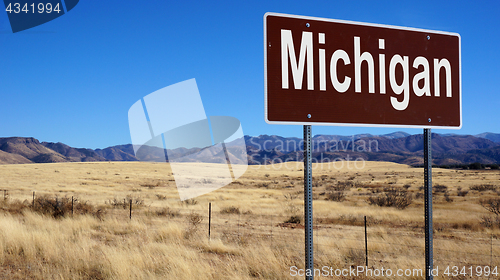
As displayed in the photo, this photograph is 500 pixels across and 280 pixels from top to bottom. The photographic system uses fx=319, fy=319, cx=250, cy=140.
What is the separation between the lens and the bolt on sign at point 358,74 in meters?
2.90

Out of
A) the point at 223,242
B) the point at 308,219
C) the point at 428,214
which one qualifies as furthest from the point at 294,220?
the point at 308,219

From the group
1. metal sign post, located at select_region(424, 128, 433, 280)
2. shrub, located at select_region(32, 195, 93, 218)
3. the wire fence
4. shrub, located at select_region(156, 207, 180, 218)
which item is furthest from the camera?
shrub, located at select_region(156, 207, 180, 218)

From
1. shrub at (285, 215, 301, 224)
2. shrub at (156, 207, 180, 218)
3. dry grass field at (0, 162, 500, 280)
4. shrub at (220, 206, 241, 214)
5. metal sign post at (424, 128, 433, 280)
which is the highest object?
metal sign post at (424, 128, 433, 280)

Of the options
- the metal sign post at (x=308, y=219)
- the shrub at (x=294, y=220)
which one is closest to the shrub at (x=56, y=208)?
the shrub at (x=294, y=220)

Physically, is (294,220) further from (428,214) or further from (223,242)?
(428,214)

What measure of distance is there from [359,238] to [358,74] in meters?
10.0

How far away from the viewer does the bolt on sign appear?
290cm

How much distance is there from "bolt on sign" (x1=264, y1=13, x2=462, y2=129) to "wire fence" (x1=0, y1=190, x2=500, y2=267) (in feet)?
19.4

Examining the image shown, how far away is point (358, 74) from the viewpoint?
124 inches

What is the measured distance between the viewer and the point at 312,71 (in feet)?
9.78

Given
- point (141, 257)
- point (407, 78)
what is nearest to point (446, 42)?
point (407, 78)

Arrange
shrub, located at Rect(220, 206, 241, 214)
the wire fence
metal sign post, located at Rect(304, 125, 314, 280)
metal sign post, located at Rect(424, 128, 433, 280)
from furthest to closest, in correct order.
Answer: shrub, located at Rect(220, 206, 241, 214) → the wire fence → metal sign post, located at Rect(424, 128, 433, 280) → metal sign post, located at Rect(304, 125, 314, 280)

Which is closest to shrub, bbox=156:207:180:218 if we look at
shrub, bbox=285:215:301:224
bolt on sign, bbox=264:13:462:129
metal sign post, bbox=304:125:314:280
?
shrub, bbox=285:215:301:224

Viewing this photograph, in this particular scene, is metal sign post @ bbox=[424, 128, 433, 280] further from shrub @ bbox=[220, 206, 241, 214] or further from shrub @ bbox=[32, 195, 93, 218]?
shrub @ bbox=[220, 206, 241, 214]
